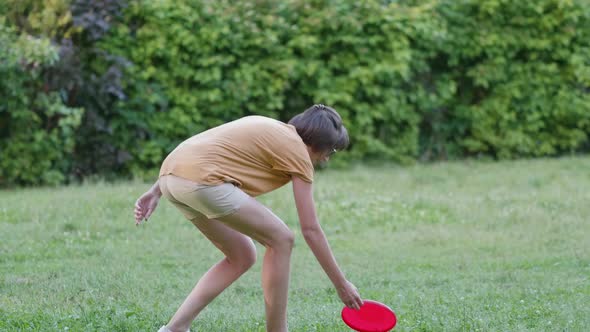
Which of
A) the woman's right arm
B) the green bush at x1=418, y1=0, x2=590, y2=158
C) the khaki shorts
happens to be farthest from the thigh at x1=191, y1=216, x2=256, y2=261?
the green bush at x1=418, y1=0, x2=590, y2=158

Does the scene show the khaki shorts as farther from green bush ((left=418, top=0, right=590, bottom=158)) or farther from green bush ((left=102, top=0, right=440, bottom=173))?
green bush ((left=418, top=0, right=590, bottom=158))

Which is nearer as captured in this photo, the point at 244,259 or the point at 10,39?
the point at 244,259

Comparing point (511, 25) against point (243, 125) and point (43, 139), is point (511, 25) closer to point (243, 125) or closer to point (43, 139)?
point (43, 139)

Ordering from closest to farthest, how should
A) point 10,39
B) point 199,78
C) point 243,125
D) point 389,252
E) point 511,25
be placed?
1. point 243,125
2. point 389,252
3. point 10,39
4. point 199,78
5. point 511,25

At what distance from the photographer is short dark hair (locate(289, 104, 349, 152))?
446 centimetres

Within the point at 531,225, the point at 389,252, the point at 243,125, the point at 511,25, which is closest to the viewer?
the point at 243,125

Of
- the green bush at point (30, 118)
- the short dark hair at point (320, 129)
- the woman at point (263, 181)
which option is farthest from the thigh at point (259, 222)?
the green bush at point (30, 118)

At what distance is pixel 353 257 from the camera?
765cm

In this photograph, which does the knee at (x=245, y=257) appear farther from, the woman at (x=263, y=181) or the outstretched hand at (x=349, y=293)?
the outstretched hand at (x=349, y=293)

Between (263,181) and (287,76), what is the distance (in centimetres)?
766

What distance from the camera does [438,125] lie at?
13.8 metres

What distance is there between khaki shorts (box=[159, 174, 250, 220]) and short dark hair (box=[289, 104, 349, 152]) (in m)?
0.43

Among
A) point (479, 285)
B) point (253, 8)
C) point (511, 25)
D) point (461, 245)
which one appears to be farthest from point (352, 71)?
point (479, 285)

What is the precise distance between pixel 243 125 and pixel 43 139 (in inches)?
275
